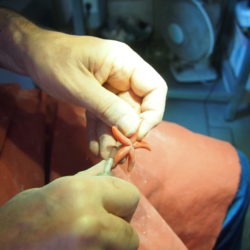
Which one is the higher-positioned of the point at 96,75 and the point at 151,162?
the point at 96,75

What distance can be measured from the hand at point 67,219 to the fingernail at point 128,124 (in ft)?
0.50

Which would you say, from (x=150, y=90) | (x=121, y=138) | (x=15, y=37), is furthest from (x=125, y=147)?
(x=15, y=37)

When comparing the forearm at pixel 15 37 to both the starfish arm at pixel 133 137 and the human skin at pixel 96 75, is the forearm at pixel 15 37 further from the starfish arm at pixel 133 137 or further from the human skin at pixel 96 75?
the starfish arm at pixel 133 137

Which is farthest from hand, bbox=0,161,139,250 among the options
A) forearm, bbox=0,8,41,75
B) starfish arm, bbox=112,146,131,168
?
forearm, bbox=0,8,41,75

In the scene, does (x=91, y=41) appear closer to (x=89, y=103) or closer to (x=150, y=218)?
(x=89, y=103)

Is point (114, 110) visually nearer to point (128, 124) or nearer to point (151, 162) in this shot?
point (128, 124)

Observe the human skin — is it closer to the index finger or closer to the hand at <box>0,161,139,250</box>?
the index finger

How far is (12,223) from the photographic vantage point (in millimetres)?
374

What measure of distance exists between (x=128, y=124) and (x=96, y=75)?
14cm

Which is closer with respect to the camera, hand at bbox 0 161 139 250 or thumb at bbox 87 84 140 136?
hand at bbox 0 161 139 250

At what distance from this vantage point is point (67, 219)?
0.37 meters

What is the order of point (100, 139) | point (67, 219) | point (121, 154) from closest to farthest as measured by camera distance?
point (67, 219) < point (121, 154) < point (100, 139)

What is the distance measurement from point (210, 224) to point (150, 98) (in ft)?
1.24

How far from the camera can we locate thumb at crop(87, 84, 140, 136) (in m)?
0.56
